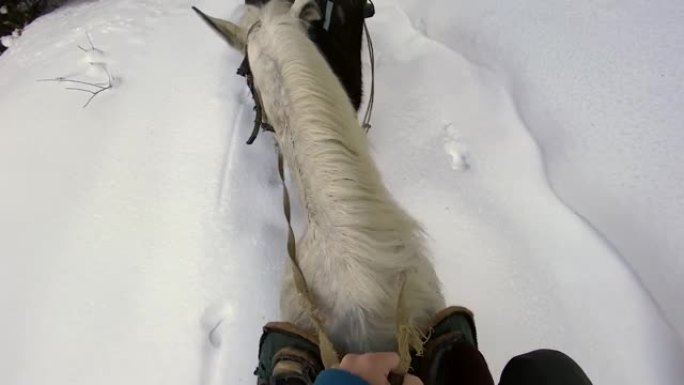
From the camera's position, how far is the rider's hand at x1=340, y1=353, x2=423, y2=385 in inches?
32.9

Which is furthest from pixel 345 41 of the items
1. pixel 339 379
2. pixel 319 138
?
pixel 339 379

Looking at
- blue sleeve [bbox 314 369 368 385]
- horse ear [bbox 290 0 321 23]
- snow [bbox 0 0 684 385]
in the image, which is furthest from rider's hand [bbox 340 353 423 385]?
horse ear [bbox 290 0 321 23]

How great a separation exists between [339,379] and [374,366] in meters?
0.12

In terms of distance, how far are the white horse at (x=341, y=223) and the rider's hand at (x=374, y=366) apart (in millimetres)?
108

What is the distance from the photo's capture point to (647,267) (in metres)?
1.52

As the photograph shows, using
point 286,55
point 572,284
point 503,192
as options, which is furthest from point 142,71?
point 572,284

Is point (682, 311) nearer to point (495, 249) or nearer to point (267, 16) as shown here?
point (495, 249)

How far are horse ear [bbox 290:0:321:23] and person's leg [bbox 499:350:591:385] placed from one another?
97 centimetres

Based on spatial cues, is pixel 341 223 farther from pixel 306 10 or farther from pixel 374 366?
pixel 306 10

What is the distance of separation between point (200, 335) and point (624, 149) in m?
1.39

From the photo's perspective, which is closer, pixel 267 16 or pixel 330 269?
pixel 330 269

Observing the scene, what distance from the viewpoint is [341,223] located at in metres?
1.01

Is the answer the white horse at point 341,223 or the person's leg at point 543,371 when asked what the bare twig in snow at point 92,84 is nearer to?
the white horse at point 341,223

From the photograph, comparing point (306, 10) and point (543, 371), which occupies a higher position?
point (306, 10)
